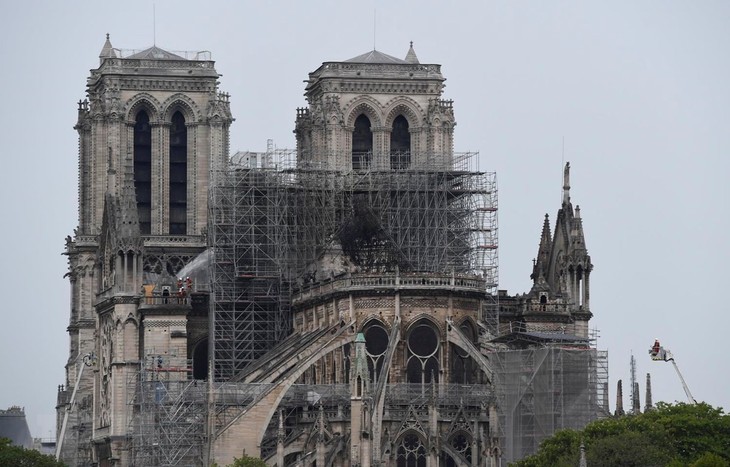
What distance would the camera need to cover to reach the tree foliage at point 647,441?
120 m

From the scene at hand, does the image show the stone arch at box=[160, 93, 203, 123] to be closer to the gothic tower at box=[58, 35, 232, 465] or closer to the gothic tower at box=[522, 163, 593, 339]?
the gothic tower at box=[58, 35, 232, 465]

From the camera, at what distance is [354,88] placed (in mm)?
160875

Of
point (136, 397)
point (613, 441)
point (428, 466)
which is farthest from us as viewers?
point (136, 397)

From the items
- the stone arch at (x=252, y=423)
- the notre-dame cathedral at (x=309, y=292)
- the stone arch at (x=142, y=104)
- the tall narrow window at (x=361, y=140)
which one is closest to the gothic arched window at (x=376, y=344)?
the notre-dame cathedral at (x=309, y=292)

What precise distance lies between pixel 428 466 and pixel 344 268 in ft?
53.3

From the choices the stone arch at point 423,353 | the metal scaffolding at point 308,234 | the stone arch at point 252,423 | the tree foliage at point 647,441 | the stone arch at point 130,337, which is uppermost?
the metal scaffolding at point 308,234

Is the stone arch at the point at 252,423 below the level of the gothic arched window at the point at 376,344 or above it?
below

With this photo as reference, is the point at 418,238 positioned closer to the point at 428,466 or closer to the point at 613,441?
the point at 428,466

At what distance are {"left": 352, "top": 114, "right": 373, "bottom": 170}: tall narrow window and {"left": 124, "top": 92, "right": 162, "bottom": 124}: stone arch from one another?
1249cm

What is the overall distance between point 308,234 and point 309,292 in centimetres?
579

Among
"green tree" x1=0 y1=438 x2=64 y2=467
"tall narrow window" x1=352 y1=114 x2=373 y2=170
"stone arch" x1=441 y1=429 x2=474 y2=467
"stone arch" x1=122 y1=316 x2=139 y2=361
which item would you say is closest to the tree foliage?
"stone arch" x1=441 y1=429 x2=474 y2=467

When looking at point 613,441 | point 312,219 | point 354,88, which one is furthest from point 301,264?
point 613,441

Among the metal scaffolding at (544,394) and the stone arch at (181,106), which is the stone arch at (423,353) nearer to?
the metal scaffolding at (544,394)

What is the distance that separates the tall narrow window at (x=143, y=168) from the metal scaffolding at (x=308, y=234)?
14291 millimetres
